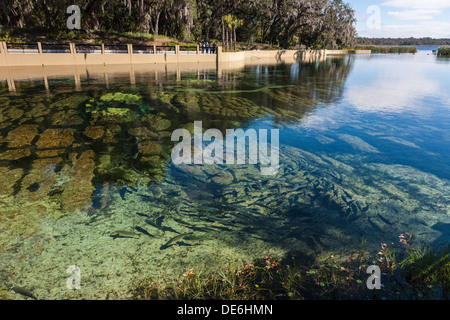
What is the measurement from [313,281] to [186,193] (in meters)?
3.48

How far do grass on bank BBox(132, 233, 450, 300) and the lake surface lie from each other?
0.26 meters

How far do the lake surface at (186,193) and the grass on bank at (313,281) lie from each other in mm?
264

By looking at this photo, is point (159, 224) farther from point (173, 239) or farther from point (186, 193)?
point (186, 193)

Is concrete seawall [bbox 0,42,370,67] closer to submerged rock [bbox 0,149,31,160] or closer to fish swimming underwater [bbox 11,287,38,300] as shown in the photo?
submerged rock [bbox 0,149,31,160]

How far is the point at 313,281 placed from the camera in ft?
13.6

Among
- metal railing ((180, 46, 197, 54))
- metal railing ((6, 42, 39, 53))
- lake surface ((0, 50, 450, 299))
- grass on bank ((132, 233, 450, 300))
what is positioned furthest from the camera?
metal railing ((180, 46, 197, 54))

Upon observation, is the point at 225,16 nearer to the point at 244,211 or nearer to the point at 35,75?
the point at 35,75

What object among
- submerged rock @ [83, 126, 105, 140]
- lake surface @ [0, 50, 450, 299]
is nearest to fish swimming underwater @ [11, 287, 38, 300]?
lake surface @ [0, 50, 450, 299]

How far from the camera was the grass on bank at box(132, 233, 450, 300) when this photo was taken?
389 centimetres

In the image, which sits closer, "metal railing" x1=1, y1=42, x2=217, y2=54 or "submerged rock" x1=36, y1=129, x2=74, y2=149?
"submerged rock" x1=36, y1=129, x2=74, y2=149

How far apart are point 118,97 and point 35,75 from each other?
1232 centimetres

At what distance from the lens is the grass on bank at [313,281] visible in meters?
3.89

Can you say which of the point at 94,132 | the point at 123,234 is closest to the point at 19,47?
the point at 94,132

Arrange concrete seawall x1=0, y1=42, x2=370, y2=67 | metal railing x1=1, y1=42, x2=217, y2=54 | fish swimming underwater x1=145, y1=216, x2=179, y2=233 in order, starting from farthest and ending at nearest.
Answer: metal railing x1=1, y1=42, x2=217, y2=54
concrete seawall x1=0, y1=42, x2=370, y2=67
fish swimming underwater x1=145, y1=216, x2=179, y2=233
